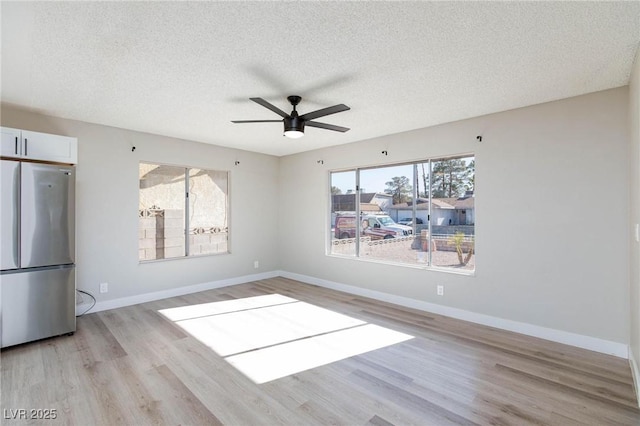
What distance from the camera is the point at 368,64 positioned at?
2.45 meters

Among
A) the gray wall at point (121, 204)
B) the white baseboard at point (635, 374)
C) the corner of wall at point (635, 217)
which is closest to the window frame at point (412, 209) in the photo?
the corner of wall at point (635, 217)

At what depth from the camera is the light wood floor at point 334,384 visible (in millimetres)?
2018

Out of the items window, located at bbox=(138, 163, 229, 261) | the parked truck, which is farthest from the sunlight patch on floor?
the parked truck

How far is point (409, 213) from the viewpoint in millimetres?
4418

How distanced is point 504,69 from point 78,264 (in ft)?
17.4

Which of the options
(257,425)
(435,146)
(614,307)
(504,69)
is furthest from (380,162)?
(257,425)

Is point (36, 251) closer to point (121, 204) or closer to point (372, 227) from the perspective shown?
point (121, 204)

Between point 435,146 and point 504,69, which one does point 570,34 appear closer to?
point 504,69

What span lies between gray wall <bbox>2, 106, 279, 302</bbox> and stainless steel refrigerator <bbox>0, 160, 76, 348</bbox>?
0.68 metres

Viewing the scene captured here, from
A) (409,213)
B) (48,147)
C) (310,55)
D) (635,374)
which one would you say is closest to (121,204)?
(48,147)

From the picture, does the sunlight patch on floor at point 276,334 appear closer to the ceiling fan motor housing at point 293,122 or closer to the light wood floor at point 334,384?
the light wood floor at point 334,384

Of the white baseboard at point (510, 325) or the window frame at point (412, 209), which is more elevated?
the window frame at point (412, 209)

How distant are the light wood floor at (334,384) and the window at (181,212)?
1.66 m

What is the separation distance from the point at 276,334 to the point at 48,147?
332 cm
